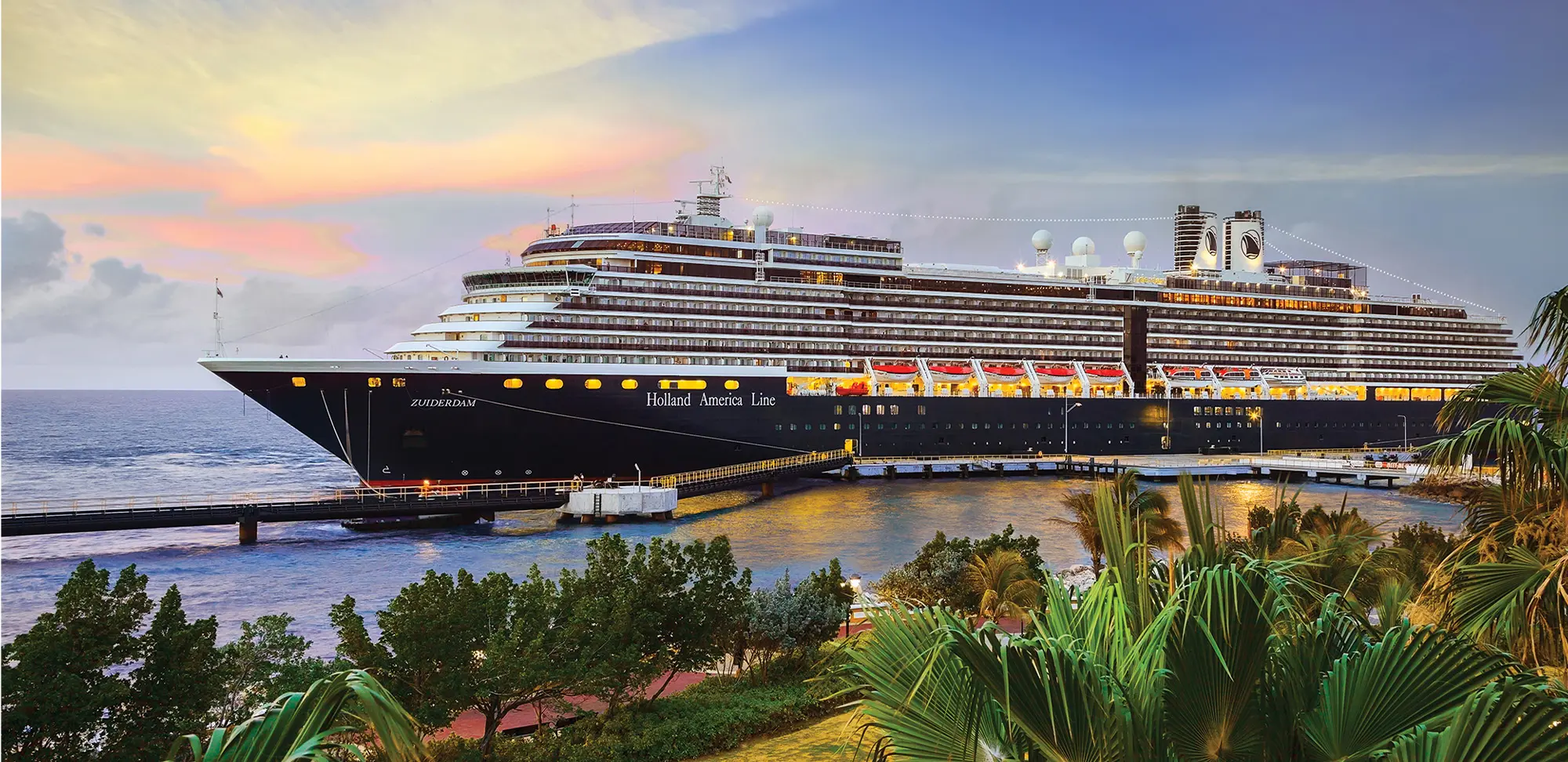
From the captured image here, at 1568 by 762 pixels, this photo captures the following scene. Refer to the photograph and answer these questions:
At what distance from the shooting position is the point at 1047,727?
5.29 meters

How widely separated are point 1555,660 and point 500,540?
33.1m

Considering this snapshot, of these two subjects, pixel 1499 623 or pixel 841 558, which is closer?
pixel 1499 623

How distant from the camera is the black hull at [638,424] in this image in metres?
39.0

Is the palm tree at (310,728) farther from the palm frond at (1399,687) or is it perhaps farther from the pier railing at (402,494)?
the pier railing at (402,494)

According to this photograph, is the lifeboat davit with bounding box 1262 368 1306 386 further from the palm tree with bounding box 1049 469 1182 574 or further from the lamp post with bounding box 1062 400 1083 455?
the palm tree with bounding box 1049 469 1182 574

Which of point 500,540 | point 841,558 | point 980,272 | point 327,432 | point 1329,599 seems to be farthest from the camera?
point 980,272

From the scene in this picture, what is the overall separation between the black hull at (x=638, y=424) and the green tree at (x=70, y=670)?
2706cm

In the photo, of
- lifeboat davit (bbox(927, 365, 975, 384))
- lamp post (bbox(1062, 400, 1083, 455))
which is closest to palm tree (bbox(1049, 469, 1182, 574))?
lifeboat davit (bbox(927, 365, 975, 384))

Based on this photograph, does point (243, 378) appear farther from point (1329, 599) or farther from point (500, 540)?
point (1329, 599)

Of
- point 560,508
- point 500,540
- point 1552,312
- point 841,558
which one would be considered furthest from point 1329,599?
point 560,508

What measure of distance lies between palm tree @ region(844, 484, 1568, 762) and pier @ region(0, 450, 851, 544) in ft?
112

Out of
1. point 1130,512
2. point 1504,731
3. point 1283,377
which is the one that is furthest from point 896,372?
point 1504,731

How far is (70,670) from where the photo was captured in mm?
11094

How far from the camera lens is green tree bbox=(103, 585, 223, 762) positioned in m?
11.1
